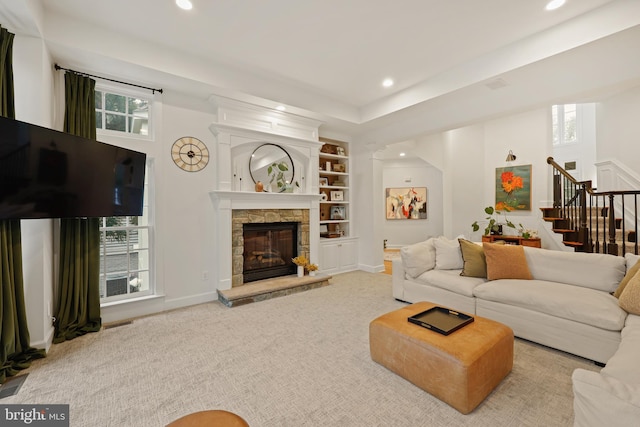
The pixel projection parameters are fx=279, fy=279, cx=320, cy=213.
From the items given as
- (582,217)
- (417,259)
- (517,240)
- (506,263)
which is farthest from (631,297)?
(517,240)

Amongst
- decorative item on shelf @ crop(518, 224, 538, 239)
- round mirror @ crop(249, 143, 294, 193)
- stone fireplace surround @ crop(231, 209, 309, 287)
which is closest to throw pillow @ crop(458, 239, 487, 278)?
stone fireplace surround @ crop(231, 209, 309, 287)

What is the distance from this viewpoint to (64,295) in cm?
288

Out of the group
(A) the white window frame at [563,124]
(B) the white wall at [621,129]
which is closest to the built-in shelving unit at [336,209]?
(B) the white wall at [621,129]

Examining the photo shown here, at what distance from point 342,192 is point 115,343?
442 cm

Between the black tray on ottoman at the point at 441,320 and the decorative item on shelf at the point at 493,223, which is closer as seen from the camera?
the black tray on ottoman at the point at 441,320

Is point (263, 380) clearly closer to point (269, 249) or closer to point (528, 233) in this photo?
point (269, 249)

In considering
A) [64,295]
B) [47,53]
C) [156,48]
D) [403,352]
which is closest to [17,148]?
[47,53]

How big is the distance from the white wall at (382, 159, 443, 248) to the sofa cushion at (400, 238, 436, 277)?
5372 millimetres

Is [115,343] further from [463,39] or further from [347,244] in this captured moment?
[463,39]

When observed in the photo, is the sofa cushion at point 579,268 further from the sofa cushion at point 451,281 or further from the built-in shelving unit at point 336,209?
the built-in shelving unit at point 336,209

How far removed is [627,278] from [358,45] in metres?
3.46

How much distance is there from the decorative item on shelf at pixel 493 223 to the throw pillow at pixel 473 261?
356 centimetres

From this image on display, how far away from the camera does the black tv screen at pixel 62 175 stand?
6.60 ft

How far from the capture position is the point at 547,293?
2.60 meters
